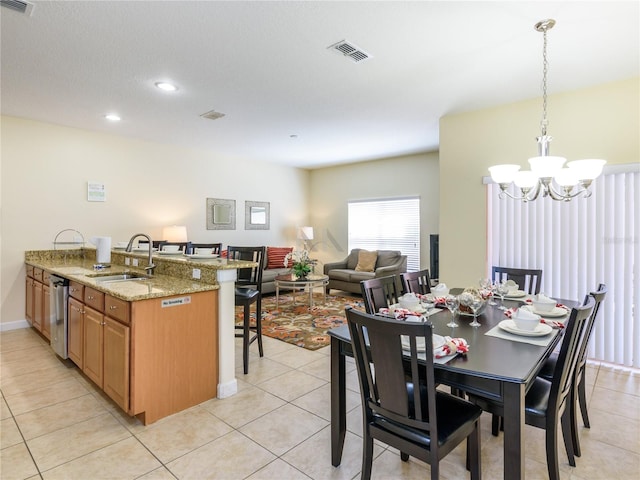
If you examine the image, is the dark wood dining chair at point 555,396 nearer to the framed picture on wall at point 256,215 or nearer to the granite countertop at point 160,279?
the granite countertop at point 160,279

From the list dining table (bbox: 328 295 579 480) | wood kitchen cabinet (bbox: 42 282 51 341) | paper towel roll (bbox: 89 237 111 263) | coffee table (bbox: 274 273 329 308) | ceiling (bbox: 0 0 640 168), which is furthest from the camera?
coffee table (bbox: 274 273 329 308)

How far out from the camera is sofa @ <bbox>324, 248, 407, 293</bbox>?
20.5 ft

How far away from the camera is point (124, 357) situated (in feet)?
7.63

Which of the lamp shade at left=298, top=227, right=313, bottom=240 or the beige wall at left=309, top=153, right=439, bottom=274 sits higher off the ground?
the beige wall at left=309, top=153, right=439, bottom=274

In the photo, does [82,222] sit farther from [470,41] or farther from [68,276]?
[470,41]

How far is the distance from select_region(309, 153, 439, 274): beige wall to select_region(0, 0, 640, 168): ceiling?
6.61ft

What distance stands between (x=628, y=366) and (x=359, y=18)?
379 cm

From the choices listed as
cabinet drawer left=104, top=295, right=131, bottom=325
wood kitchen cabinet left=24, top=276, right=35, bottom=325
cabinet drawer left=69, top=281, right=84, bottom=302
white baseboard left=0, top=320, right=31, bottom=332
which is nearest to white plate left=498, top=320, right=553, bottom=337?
cabinet drawer left=104, top=295, right=131, bottom=325

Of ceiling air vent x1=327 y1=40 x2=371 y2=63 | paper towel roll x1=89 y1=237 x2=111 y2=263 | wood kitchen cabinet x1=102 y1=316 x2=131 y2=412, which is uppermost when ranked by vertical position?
ceiling air vent x1=327 y1=40 x2=371 y2=63

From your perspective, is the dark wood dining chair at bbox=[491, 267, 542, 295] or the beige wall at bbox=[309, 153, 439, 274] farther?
the beige wall at bbox=[309, 153, 439, 274]

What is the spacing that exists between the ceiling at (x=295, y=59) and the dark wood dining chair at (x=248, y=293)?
5.39ft

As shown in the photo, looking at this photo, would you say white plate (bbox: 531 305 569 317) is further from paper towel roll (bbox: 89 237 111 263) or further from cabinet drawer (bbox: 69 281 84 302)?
paper towel roll (bbox: 89 237 111 263)

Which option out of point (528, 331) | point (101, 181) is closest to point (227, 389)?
point (528, 331)

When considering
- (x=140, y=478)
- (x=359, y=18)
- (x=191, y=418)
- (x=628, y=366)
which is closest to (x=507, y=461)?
(x=140, y=478)
